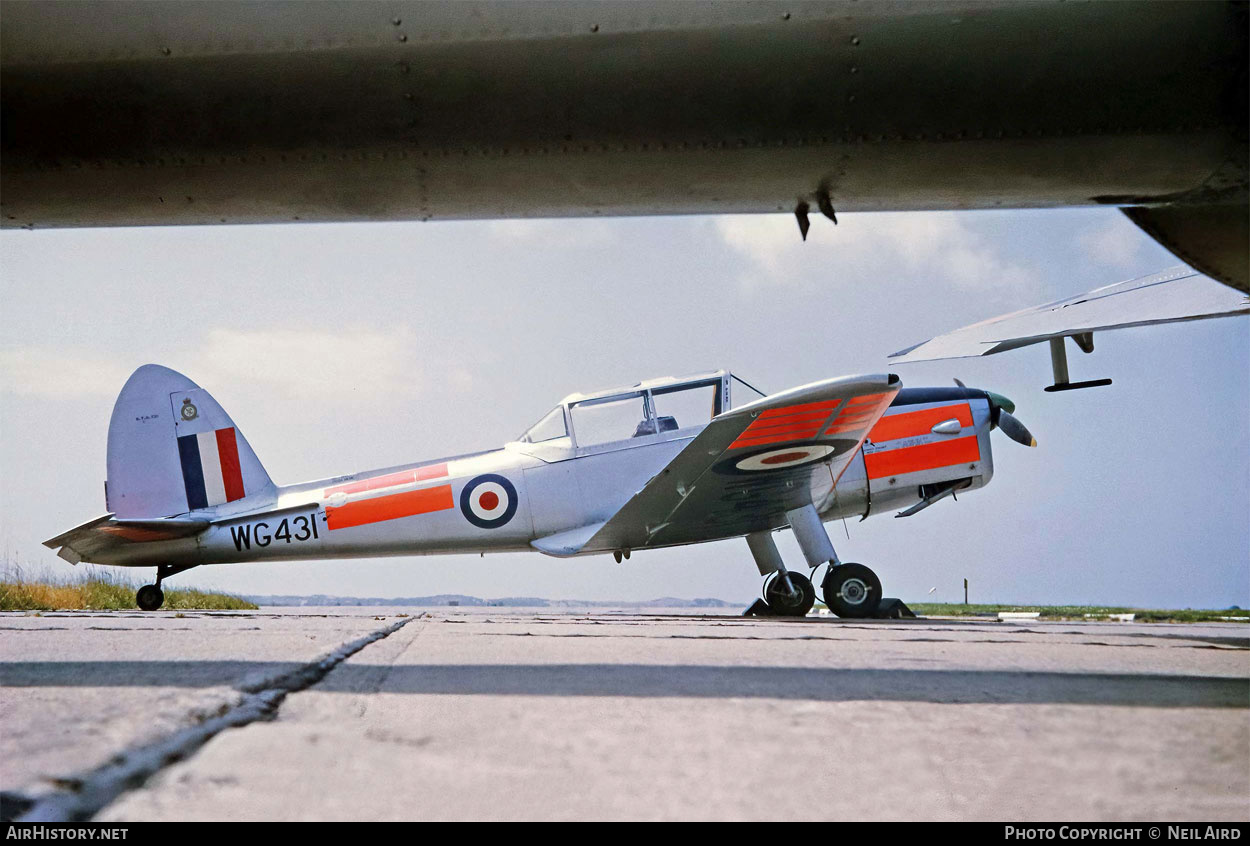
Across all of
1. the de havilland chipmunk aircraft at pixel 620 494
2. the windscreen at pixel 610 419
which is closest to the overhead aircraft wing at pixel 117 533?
the de havilland chipmunk aircraft at pixel 620 494

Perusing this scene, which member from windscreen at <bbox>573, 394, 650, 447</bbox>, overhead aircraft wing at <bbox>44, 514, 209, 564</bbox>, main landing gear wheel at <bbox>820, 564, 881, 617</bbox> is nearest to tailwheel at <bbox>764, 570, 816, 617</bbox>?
main landing gear wheel at <bbox>820, 564, 881, 617</bbox>

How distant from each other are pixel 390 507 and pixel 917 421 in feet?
16.6

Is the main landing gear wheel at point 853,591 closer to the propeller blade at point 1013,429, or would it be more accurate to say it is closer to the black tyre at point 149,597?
the propeller blade at point 1013,429

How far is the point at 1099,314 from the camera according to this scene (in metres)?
6.34

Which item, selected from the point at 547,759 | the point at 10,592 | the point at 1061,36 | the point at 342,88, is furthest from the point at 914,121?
the point at 10,592

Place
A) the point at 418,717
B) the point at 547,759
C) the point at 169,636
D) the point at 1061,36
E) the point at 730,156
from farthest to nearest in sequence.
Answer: the point at 169,636 < the point at 730,156 < the point at 1061,36 < the point at 418,717 < the point at 547,759

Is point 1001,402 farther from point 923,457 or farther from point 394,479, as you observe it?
point 394,479

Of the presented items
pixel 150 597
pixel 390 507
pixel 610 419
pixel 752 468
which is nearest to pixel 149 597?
pixel 150 597

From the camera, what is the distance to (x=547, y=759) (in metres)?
1.68
